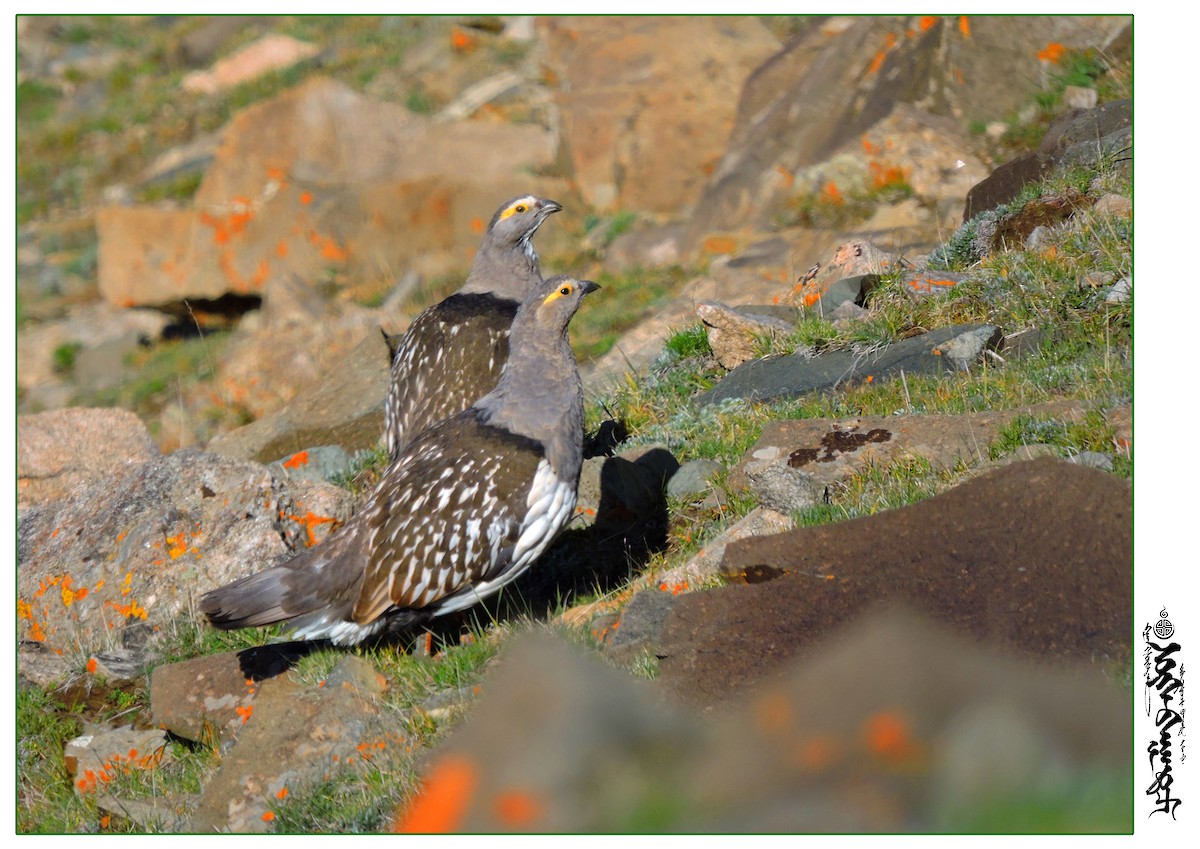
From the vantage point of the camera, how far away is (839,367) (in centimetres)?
950

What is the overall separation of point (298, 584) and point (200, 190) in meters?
21.9

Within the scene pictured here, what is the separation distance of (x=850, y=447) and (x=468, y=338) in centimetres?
304

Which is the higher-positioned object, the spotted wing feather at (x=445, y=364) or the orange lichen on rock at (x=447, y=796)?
the spotted wing feather at (x=445, y=364)

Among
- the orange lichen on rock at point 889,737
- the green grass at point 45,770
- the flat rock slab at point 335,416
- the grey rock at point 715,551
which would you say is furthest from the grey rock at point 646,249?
the orange lichen on rock at point 889,737

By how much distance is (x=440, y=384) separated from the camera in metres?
9.38

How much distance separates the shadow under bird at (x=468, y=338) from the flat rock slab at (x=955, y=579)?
3.28 m

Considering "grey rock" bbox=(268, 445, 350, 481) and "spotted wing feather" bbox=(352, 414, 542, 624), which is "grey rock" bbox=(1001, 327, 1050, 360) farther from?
"grey rock" bbox=(268, 445, 350, 481)

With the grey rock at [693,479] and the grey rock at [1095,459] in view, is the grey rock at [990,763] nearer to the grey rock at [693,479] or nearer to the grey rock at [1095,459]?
the grey rock at [1095,459]

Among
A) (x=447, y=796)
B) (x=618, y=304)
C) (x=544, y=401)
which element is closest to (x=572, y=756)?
(x=447, y=796)

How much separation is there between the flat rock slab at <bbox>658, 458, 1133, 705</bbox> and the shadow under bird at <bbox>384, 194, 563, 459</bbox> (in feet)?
10.8

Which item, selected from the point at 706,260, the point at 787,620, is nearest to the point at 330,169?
the point at 706,260

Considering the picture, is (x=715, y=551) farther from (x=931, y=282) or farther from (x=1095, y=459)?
(x=931, y=282)

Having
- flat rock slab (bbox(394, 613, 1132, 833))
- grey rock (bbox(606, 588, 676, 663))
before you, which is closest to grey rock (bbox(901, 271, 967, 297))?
grey rock (bbox(606, 588, 676, 663))

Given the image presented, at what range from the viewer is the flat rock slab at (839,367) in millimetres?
9055
